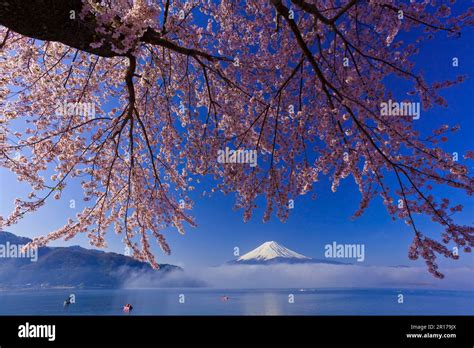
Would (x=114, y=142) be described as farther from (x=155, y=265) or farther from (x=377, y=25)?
(x=377, y=25)

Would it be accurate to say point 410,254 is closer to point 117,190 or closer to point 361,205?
point 361,205

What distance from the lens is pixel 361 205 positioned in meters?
4.61

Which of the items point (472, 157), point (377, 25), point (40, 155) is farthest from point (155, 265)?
point (377, 25)

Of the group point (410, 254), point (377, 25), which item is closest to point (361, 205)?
point (410, 254)

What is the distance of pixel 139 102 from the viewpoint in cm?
724

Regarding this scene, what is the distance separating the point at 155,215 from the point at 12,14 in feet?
13.5

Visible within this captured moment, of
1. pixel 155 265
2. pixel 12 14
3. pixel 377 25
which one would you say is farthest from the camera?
pixel 155 265

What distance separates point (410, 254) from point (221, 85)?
4671mm
